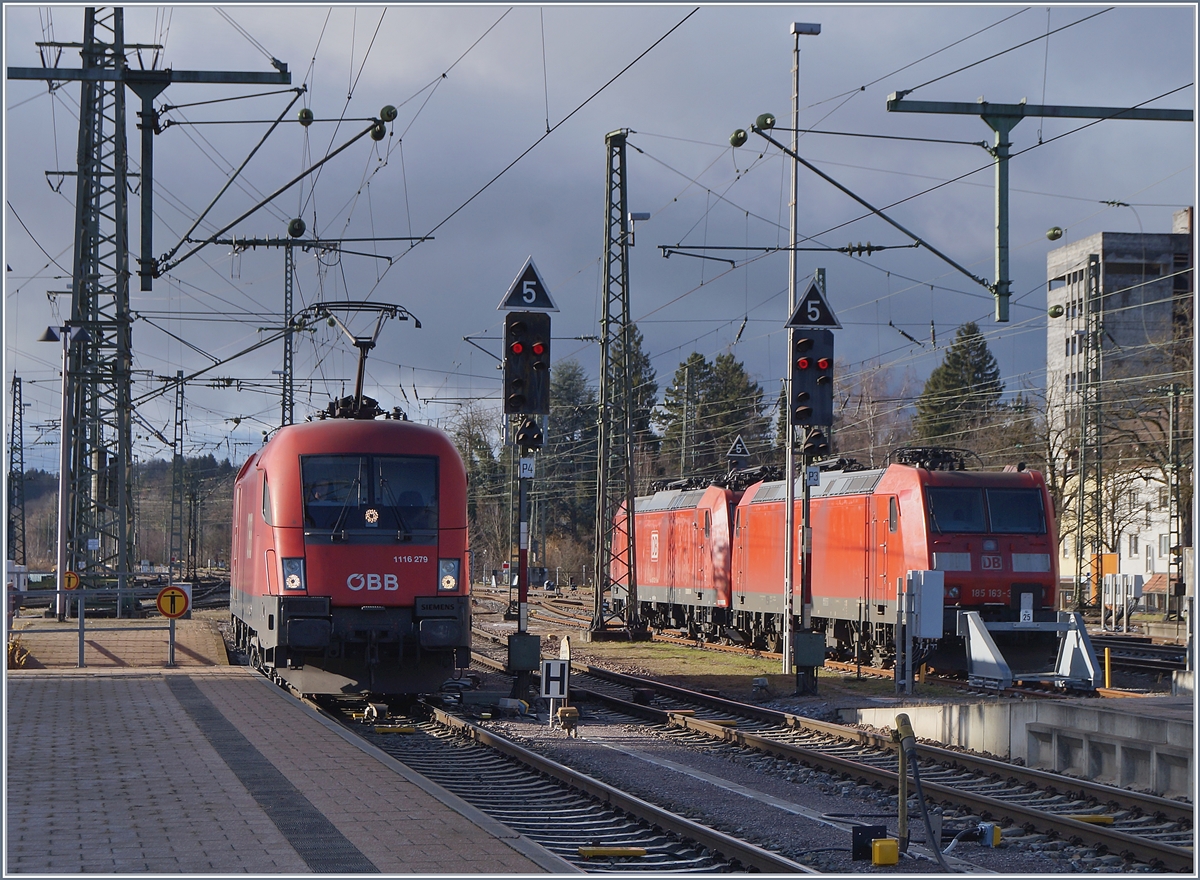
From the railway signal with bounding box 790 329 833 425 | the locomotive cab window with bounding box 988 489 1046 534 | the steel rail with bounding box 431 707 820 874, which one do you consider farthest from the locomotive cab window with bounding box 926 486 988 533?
the steel rail with bounding box 431 707 820 874

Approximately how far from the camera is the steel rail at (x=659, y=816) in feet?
27.9

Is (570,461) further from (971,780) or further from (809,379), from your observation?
(971,780)

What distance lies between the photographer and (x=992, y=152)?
16.2m

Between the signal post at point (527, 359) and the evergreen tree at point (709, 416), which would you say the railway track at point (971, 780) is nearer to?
the signal post at point (527, 359)

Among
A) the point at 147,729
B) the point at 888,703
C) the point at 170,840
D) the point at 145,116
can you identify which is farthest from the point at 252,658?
the point at 170,840

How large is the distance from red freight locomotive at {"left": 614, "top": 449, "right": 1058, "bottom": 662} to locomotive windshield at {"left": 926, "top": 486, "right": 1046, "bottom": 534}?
2cm

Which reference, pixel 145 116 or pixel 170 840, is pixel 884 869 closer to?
pixel 170 840

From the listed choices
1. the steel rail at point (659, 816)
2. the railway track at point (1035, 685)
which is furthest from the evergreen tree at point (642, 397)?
the steel rail at point (659, 816)

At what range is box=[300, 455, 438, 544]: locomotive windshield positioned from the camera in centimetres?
1645

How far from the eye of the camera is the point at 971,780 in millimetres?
12359

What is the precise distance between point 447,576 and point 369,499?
4.49ft

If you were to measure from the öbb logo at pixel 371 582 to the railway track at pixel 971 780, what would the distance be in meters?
3.73

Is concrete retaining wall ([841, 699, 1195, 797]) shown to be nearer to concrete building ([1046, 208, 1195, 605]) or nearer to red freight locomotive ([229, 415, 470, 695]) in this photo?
red freight locomotive ([229, 415, 470, 695])

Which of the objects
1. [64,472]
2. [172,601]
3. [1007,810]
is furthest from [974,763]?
[64,472]
